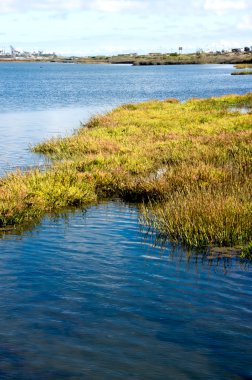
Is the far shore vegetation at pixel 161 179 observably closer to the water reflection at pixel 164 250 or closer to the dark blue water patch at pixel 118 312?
the water reflection at pixel 164 250

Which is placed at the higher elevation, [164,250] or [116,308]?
[164,250]

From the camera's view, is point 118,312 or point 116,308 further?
point 116,308

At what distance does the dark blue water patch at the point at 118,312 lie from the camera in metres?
7.88

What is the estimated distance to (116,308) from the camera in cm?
972

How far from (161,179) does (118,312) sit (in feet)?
30.0

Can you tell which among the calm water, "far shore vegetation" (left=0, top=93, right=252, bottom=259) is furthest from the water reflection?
"far shore vegetation" (left=0, top=93, right=252, bottom=259)

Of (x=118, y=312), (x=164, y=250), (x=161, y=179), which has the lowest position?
(x=118, y=312)

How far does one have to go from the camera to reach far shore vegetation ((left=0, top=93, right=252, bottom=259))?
13.3 metres

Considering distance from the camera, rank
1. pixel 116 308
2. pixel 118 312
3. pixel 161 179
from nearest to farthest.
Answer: pixel 118 312 < pixel 116 308 < pixel 161 179

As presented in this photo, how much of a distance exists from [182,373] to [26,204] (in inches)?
381

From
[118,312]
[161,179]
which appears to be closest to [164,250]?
[118,312]

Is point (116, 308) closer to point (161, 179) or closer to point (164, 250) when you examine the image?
point (164, 250)

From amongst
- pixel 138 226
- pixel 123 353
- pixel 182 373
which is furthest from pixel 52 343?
pixel 138 226

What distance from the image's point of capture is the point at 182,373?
7676 millimetres
